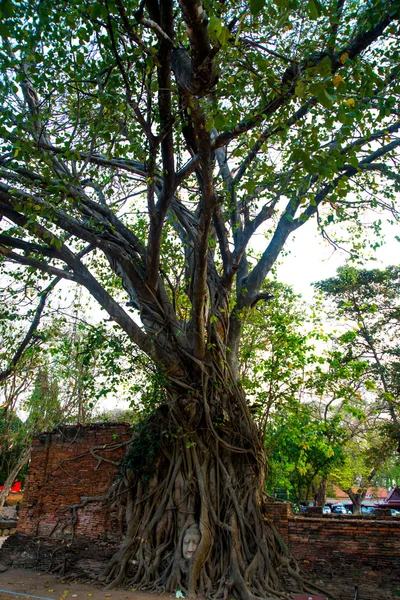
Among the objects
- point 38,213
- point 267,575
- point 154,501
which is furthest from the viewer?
point 154,501

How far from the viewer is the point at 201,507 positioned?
5.91m

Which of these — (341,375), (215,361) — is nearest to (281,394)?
(341,375)

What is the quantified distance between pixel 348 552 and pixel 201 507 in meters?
2.09

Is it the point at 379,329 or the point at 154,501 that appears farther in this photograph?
the point at 379,329

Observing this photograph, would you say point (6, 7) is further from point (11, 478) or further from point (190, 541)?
point (11, 478)

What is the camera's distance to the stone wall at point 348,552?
19.3 ft

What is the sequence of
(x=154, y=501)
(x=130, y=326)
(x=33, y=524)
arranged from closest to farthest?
(x=130, y=326) → (x=154, y=501) → (x=33, y=524)

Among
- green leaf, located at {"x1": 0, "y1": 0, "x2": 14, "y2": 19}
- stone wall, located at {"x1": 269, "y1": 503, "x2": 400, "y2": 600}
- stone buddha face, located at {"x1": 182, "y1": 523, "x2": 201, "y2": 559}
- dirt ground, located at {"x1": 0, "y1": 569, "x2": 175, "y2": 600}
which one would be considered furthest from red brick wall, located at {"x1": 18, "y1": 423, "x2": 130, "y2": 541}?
green leaf, located at {"x1": 0, "y1": 0, "x2": 14, "y2": 19}

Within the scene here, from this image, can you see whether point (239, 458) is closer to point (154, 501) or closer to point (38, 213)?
point (154, 501)

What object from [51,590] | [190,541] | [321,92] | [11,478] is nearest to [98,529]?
[51,590]

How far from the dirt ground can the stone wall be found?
2044 millimetres

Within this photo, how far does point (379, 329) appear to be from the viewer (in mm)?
14383

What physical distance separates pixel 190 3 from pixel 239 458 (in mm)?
5442

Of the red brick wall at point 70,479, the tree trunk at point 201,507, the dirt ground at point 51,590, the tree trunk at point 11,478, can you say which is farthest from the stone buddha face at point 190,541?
the tree trunk at point 11,478
